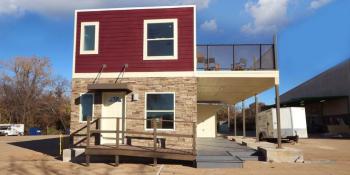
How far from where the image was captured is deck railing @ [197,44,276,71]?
1717 cm

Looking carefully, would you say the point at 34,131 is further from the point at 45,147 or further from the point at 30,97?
the point at 45,147

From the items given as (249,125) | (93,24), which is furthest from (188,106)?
(249,125)

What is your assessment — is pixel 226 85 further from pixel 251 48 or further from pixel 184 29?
pixel 184 29

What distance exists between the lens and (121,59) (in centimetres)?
1689

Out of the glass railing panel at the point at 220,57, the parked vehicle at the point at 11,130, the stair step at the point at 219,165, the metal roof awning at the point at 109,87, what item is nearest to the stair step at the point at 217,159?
the stair step at the point at 219,165

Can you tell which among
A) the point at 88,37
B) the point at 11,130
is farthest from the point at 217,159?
the point at 11,130

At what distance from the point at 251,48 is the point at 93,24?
675 cm

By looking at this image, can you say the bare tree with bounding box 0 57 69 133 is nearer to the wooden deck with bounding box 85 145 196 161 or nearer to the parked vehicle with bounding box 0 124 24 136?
the parked vehicle with bounding box 0 124 24 136

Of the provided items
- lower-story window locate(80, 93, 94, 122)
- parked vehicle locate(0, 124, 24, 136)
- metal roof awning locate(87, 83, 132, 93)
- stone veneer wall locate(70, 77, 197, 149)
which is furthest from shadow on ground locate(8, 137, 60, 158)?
parked vehicle locate(0, 124, 24, 136)

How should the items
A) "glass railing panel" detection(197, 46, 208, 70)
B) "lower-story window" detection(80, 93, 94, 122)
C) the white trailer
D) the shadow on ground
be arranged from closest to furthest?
1. "lower-story window" detection(80, 93, 94, 122)
2. "glass railing panel" detection(197, 46, 208, 70)
3. the shadow on ground
4. the white trailer

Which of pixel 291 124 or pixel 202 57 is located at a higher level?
pixel 202 57

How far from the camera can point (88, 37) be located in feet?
57.0

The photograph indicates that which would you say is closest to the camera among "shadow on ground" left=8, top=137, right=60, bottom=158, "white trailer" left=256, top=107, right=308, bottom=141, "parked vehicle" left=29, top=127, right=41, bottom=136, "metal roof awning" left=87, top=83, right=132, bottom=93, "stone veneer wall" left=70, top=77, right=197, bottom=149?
"metal roof awning" left=87, top=83, right=132, bottom=93

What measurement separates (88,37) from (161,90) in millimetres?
3943
